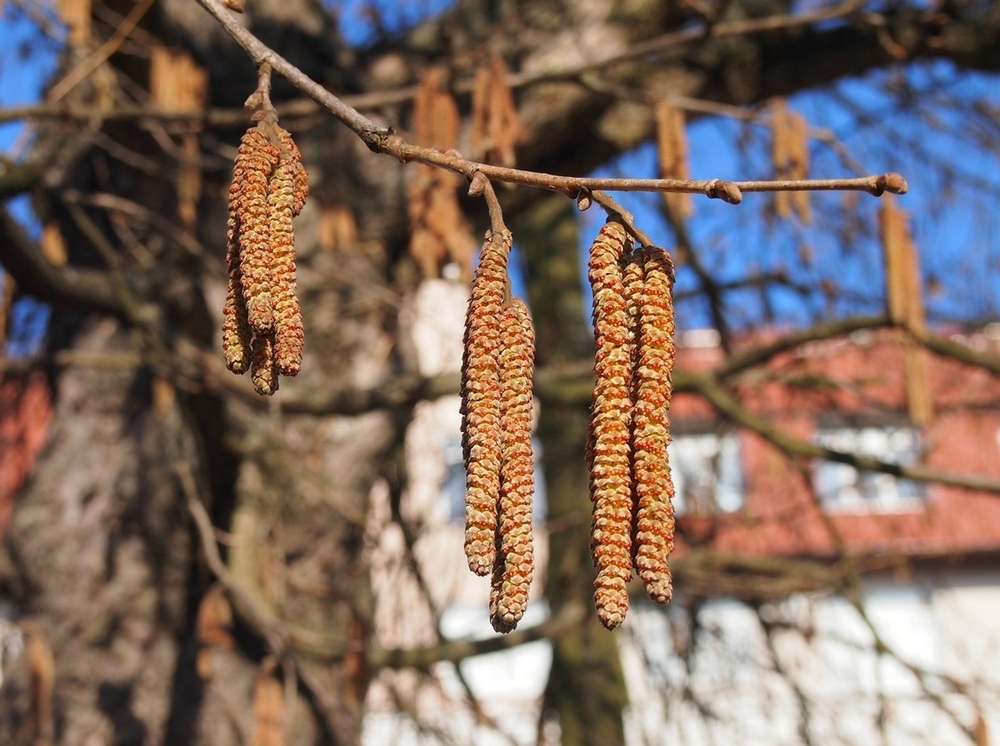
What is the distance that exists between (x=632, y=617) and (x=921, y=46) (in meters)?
2.86

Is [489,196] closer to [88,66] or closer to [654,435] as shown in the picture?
[654,435]

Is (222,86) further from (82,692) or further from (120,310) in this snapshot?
(82,692)

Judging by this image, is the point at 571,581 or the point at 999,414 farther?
the point at 999,414

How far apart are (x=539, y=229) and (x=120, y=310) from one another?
3.37 metres

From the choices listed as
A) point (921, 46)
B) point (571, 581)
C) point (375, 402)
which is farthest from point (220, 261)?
point (921, 46)

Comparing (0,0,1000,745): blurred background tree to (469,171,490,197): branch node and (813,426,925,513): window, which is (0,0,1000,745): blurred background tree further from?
(469,171,490,197): branch node

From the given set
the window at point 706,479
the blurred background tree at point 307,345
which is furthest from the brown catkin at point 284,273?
the window at point 706,479

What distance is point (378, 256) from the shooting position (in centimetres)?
415

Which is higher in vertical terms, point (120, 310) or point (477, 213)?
point (477, 213)

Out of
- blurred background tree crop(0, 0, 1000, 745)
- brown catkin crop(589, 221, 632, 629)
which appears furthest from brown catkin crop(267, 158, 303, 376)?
blurred background tree crop(0, 0, 1000, 745)

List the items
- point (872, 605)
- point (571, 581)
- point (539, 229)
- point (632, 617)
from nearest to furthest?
point (571, 581)
point (632, 617)
point (539, 229)
point (872, 605)

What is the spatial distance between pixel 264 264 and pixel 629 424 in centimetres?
39

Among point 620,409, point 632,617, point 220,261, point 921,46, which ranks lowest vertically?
point 620,409

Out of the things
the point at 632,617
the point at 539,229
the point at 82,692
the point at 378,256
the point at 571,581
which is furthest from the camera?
the point at 539,229
